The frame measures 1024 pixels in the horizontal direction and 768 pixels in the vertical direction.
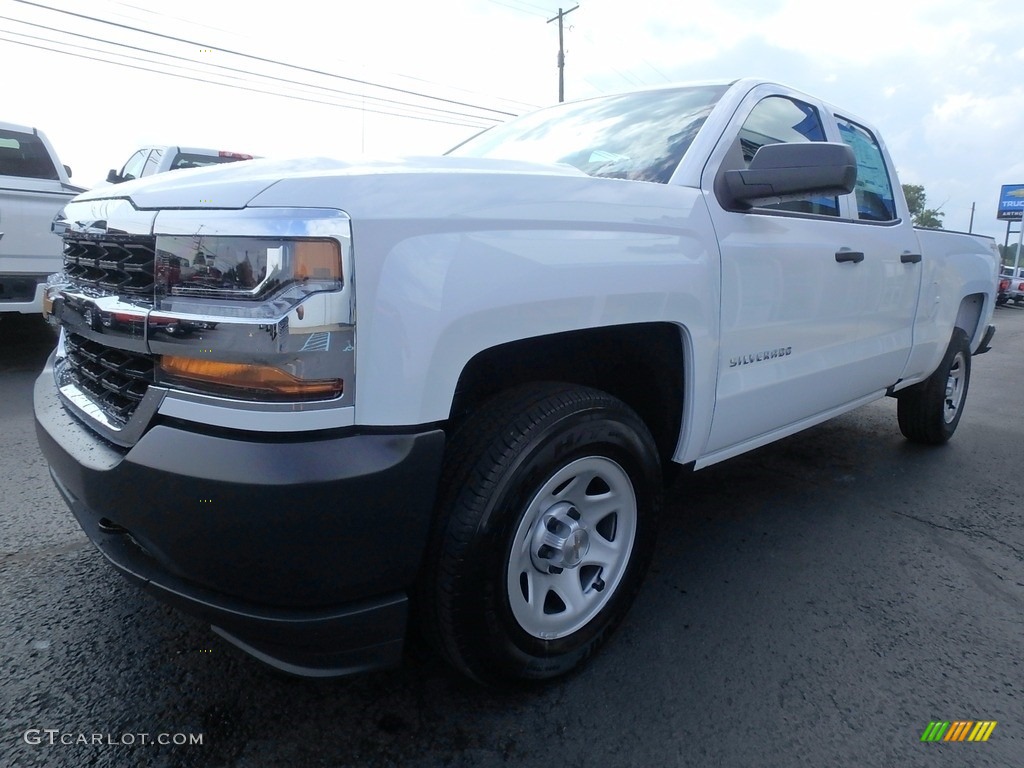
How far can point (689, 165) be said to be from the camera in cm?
235

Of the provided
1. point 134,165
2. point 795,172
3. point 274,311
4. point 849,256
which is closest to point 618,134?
point 795,172

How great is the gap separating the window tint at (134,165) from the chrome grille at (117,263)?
10.2 metres

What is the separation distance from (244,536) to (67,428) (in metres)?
0.79

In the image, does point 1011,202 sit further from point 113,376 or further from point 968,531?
point 113,376

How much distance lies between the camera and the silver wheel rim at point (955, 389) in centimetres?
461

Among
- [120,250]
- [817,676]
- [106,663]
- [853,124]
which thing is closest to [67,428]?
[120,250]

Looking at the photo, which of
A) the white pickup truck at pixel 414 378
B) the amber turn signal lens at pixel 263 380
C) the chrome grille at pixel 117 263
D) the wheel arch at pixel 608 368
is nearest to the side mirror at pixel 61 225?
the white pickup truck at pixel 414 378

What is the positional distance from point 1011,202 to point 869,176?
64313 millimetres

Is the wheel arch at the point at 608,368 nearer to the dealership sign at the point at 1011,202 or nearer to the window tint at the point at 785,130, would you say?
the window tint at the point at 785,130

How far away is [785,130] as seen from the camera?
296cm

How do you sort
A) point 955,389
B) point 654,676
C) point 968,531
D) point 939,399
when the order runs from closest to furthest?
point 654,676, point 968,531, point 939,399, point 955,389

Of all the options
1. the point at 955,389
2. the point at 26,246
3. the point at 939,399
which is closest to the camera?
the point at 939,399

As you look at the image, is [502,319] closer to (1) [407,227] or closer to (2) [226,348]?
(1) [407,227]

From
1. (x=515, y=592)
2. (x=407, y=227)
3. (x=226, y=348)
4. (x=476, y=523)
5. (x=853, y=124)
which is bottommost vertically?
(x=515, y=592)
